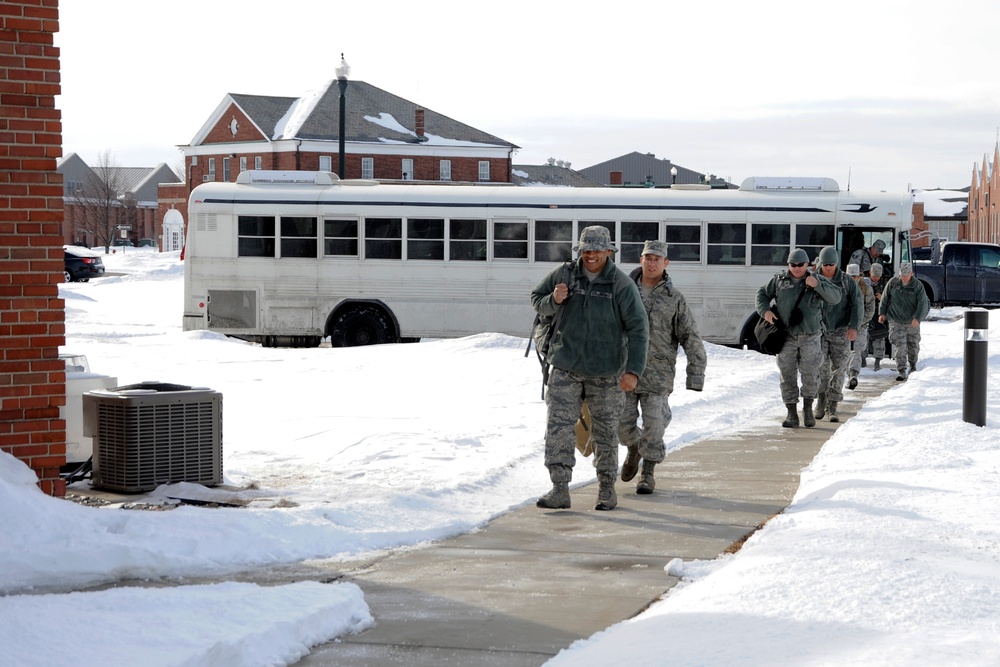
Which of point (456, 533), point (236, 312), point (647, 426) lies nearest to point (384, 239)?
point (236, 312)

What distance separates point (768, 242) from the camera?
2339 cm

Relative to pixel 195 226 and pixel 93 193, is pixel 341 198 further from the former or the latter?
pixel 93 193

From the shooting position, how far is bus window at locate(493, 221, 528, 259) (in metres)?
23.6

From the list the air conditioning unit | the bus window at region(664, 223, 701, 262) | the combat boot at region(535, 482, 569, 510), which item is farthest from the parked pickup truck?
the air conditioning unit

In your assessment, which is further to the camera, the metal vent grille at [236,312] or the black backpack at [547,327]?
the metal vent grille at [236,312]

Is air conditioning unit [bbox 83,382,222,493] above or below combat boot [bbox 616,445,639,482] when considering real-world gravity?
above

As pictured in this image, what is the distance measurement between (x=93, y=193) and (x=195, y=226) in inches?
3073

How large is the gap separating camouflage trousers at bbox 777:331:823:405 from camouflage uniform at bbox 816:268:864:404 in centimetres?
73

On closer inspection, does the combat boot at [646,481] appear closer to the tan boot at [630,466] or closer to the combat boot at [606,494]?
the tan boot at [630,466]

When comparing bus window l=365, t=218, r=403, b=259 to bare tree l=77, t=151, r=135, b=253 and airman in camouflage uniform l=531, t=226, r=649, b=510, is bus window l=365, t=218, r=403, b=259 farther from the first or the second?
bare tree l=77, t=151, r=135, b=253

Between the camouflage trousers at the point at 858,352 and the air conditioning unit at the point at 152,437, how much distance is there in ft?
36.5

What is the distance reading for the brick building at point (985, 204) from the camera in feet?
311

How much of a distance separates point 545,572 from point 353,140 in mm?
62053

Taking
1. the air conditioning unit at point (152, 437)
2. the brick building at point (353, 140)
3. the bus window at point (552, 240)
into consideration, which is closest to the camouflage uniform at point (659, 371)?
the air conditioning unit at point (152, 437)
